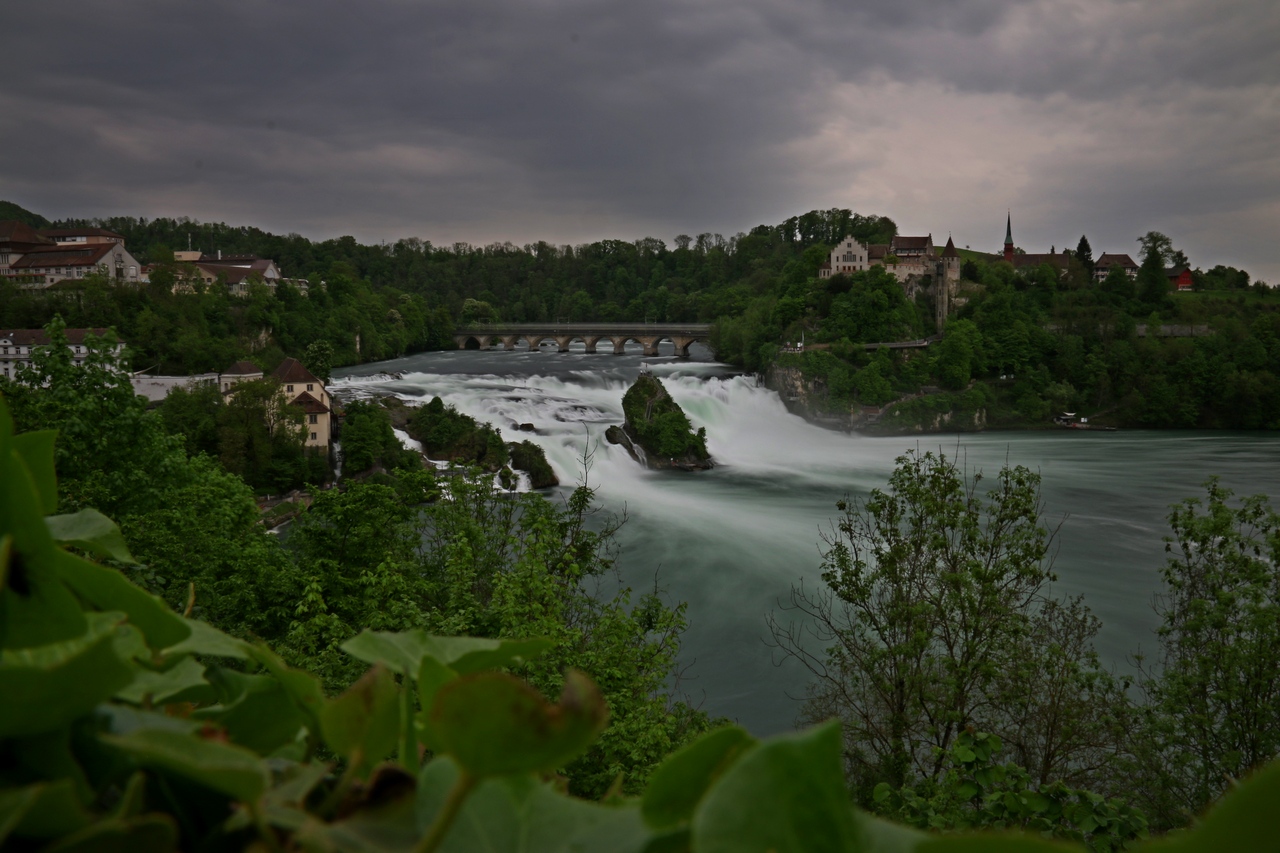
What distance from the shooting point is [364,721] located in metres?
0.51

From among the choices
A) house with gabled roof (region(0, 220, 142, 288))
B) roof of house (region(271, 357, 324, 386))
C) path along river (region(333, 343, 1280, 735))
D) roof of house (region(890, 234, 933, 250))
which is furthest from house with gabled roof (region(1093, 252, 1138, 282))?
house with gabled roof (region(0, 220, 142, 288))

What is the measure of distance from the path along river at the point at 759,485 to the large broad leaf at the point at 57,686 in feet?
42.9

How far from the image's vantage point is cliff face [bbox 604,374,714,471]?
30.2m

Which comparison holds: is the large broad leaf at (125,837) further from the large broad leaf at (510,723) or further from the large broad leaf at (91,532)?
the large broad leaf at (91,532)

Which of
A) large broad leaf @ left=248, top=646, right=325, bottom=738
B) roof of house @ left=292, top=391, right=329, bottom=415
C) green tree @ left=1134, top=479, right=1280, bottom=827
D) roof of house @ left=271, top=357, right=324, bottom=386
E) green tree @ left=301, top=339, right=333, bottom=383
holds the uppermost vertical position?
green tree @ left=301, top=339, right=333, bottom=383

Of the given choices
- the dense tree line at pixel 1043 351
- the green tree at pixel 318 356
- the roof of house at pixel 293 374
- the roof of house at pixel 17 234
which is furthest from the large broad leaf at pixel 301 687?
the roof of house at pixel 17 234

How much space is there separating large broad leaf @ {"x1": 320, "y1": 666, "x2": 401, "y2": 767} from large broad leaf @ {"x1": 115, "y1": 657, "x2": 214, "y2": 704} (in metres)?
0.15

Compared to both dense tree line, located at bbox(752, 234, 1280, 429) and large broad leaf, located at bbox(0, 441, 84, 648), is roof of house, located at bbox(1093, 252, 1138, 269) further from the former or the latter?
large broad leaf, located at bbox(0, 441, 84, 648)

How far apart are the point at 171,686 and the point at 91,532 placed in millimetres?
258

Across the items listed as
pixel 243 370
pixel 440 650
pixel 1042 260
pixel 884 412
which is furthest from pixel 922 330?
pixel 440 650

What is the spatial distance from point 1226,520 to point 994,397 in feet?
121

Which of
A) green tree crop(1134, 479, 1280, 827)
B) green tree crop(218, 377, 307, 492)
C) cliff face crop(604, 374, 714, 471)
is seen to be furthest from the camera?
cliff face crop(604, 374, 714, 471)

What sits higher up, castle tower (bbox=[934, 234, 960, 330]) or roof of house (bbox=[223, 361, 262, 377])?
castle tower (bbox=[934, 234, 960, 330])

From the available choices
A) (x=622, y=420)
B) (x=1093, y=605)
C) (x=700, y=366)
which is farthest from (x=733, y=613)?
(x=700, y=366)
